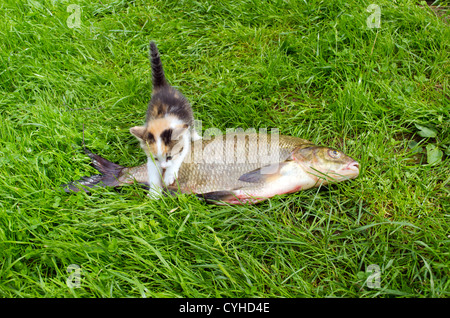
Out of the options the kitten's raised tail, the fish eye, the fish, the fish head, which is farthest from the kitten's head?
the fish eye

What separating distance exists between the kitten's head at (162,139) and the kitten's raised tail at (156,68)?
55 cm

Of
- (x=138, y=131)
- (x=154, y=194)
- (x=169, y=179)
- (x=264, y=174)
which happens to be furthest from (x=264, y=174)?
(x=138, y=131)

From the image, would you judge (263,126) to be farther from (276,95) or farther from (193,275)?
(193,275)

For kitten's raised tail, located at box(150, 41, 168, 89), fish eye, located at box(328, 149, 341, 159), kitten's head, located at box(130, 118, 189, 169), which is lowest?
fish eye, located at box(328, 149, 341, 159)

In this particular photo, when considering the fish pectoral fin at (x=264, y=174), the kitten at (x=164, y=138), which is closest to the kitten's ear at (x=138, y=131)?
the kitten at (x=164, y=138)

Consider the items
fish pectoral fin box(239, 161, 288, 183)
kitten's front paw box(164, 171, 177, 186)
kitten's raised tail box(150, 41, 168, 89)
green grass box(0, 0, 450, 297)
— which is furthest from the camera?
kitten's raised tail box(150, 41, 168, 89)

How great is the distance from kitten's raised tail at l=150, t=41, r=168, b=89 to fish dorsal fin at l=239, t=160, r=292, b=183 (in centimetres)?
123

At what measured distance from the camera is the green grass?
2.26 meters

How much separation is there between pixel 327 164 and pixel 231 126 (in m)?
1.01

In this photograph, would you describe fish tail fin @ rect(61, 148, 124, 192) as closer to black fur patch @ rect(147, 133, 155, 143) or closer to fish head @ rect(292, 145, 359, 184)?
black fur patch @ rect(147, 133, 155, 143)

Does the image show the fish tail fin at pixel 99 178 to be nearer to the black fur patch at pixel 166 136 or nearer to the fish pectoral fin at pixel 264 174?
the black fur patch at pixel 166 136

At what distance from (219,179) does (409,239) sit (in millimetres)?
1327

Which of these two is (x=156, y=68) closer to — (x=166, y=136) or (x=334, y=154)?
(x=166, y=136)
